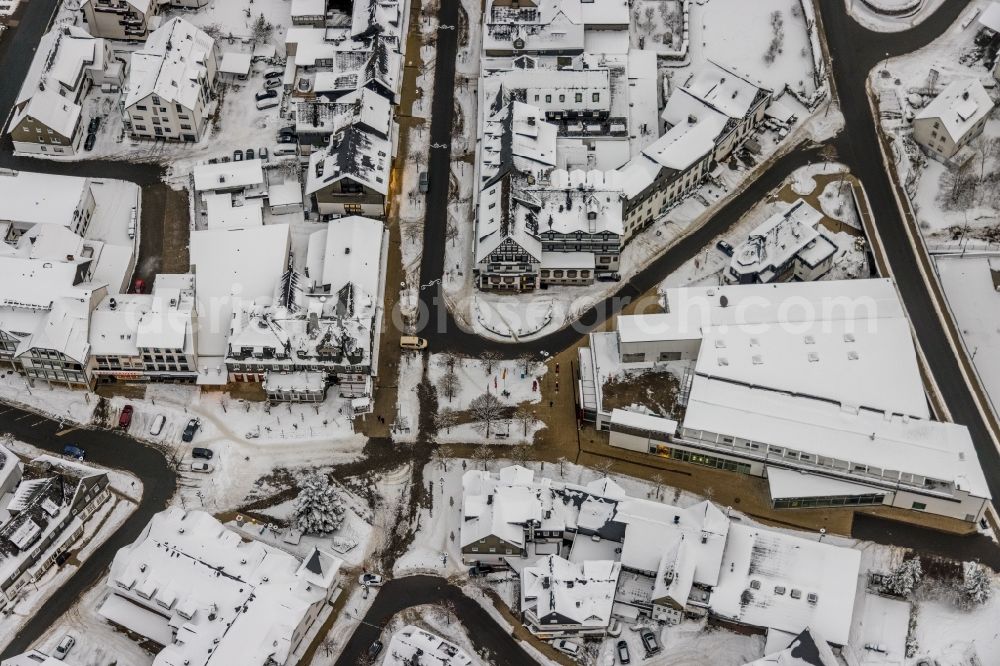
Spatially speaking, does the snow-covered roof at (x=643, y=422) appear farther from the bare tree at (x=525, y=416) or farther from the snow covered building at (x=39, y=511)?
the snow covered building at (x=39, y=511)

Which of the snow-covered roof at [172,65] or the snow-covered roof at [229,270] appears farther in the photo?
the snow-covered roof at [172,65]

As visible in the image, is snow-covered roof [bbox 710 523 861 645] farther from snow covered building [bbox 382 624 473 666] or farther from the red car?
the red car

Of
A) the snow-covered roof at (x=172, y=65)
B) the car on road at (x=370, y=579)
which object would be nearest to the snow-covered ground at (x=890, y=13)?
the snow-covered roof at (x=172, y=65)

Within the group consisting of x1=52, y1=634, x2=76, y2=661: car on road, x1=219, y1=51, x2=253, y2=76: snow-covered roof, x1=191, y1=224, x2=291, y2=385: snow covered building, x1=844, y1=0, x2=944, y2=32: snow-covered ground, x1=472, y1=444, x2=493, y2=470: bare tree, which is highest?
x1=844, y1=0, x2=944, y2=32: snow-covered ground

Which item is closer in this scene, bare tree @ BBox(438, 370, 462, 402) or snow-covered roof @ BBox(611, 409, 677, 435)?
snow-covered roof @ BBox(611, 409, 677, 435)

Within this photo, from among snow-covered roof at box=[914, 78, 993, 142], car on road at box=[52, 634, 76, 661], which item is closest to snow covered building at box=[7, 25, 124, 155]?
car on road at box=[52, 634, 76, 661]

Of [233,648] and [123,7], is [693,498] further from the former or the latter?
[123,7]
